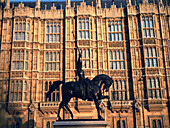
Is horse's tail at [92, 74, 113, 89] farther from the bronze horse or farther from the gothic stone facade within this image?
the gothic stone facade

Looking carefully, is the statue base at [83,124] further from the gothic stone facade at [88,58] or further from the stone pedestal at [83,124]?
the gothic stone facade at [88,58]

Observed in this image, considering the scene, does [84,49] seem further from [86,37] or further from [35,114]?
[35,114]

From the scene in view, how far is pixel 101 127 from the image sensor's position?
19.4m

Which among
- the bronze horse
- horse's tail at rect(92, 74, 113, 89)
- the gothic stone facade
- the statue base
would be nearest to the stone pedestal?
the statue base

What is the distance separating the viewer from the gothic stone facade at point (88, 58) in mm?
34219

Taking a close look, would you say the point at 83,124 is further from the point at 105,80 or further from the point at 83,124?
the point at 105,80

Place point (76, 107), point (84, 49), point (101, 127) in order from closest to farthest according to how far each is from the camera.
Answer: point (101, 127) < point (76, 107) < point (84, 49)

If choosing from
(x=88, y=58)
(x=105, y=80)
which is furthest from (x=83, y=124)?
(x=88, y=58)

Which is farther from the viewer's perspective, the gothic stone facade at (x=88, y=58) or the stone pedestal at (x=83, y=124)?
the gothic stone facade at (x=88, y=58)

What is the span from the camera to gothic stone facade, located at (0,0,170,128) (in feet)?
112

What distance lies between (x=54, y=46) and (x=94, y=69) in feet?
24.4

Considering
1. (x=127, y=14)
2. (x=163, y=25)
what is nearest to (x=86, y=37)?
(x=127, y=14)

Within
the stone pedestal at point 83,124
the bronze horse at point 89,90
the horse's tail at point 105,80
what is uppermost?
the horse's tail at point 105,80

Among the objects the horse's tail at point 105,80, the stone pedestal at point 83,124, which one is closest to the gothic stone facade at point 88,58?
the horse's tail at point 105,80
